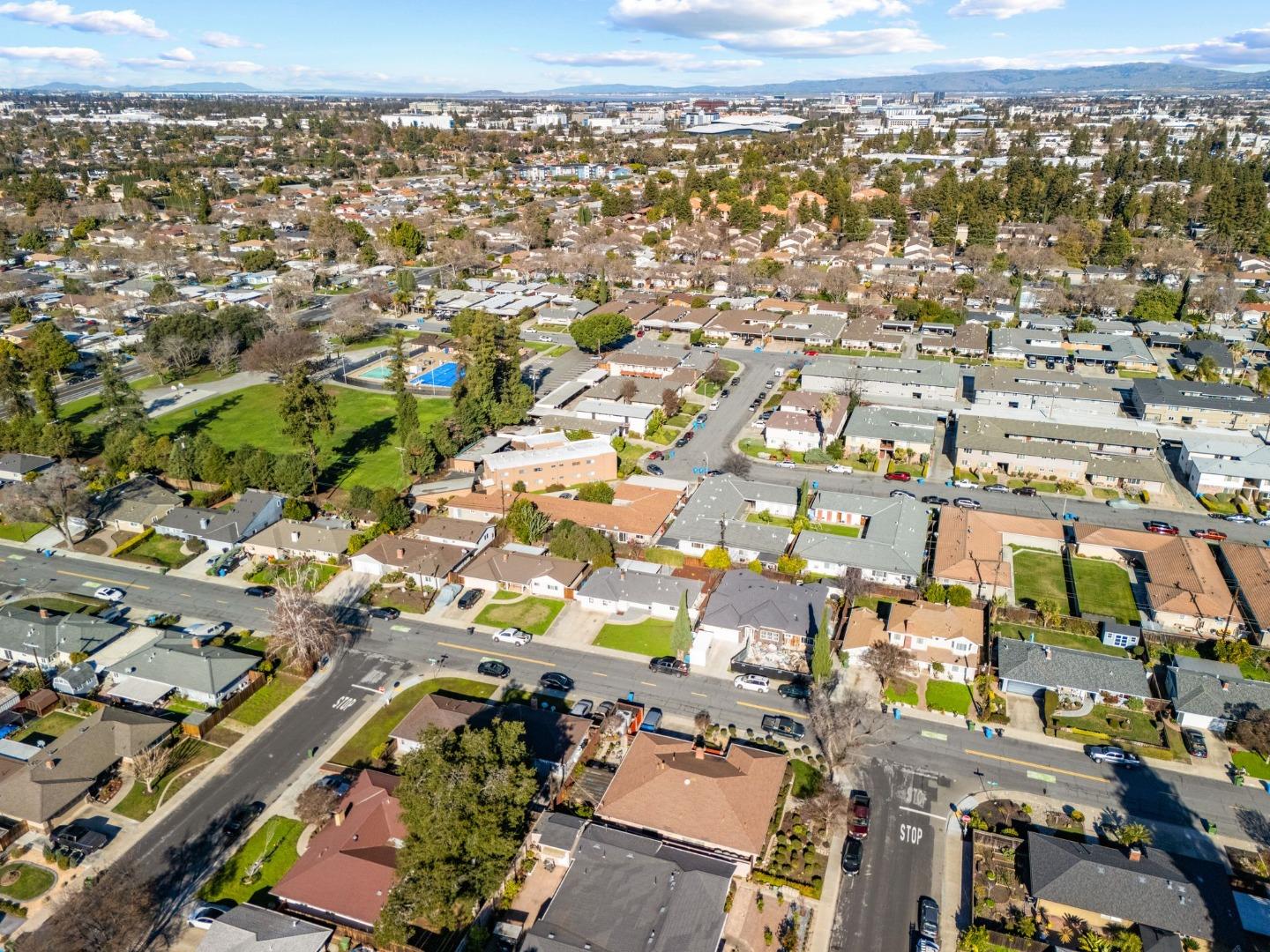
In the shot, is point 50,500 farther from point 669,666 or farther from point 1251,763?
point 1251,763

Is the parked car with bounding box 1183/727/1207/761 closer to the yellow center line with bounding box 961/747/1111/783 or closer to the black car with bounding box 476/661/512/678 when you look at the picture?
the yellow center line with bounding box 961/747/1111/783

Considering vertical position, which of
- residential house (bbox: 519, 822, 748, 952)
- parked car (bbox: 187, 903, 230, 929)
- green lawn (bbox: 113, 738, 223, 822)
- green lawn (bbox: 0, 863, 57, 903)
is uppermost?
residential house (bbox: 519, 822, 748, 952)

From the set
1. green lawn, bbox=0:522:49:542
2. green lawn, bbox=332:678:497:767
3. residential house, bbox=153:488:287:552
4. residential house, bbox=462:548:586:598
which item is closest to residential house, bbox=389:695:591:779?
green lawn, bbox=332:678:497:767

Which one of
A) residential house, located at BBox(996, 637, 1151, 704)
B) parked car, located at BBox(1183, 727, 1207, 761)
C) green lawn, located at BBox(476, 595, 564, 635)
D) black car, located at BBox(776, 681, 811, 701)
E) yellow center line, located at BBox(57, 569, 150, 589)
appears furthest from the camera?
yellow center line, located at BBox(57, 569, 150, 589)

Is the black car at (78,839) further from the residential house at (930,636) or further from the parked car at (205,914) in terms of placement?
the residential house at (930,636)

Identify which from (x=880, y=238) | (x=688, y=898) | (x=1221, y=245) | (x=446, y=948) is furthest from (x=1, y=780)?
(x=1221, y=245)

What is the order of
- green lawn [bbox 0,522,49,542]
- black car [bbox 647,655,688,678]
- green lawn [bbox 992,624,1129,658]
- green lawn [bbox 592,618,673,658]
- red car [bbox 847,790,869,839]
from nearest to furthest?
1. red car [bbox 847,790,869,839]
2. black car [bbox 647,655,688,678]
3. green lawn [bbox 992,624,1129,658]
4. green lawn [bbox 592,618,673,658]
5. green lawn [bbox 0,522,49,542]

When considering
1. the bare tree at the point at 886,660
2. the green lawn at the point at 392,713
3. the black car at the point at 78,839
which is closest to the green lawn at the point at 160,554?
the green lawn at the point at 392,713
